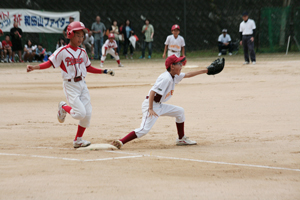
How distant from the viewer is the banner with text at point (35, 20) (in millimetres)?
22547

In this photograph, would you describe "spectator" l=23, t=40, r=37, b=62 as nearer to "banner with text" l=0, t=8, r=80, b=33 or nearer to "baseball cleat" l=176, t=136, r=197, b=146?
"banner with text" l=0, t=8, r=80, b=33

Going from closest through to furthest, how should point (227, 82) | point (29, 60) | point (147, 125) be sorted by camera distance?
point (147, 125) → point (227, 82) → point (29, 60)

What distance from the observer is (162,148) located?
20.9ft

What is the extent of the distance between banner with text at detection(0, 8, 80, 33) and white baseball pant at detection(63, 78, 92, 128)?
57.6 ft

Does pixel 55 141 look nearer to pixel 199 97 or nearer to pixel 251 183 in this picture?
pixel 251 183

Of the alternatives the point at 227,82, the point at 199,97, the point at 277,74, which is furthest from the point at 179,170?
the point at 277,74

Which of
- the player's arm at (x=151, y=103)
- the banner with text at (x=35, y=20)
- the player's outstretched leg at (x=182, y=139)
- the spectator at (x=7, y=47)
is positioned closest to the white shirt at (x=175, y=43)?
the spectator at (x=7, y=47)

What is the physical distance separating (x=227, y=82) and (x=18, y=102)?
665 centimetres

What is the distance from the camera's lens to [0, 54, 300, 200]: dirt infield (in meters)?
4.25

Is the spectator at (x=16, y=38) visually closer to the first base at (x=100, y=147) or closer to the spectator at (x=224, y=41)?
the spectator at (x=224, y=41)

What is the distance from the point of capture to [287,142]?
21.5ft

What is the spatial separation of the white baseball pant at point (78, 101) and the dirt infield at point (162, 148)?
1.65 ft

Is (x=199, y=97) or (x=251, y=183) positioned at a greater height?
(x=251, y=183)

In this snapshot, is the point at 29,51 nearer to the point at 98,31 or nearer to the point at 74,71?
the point at 98,31
